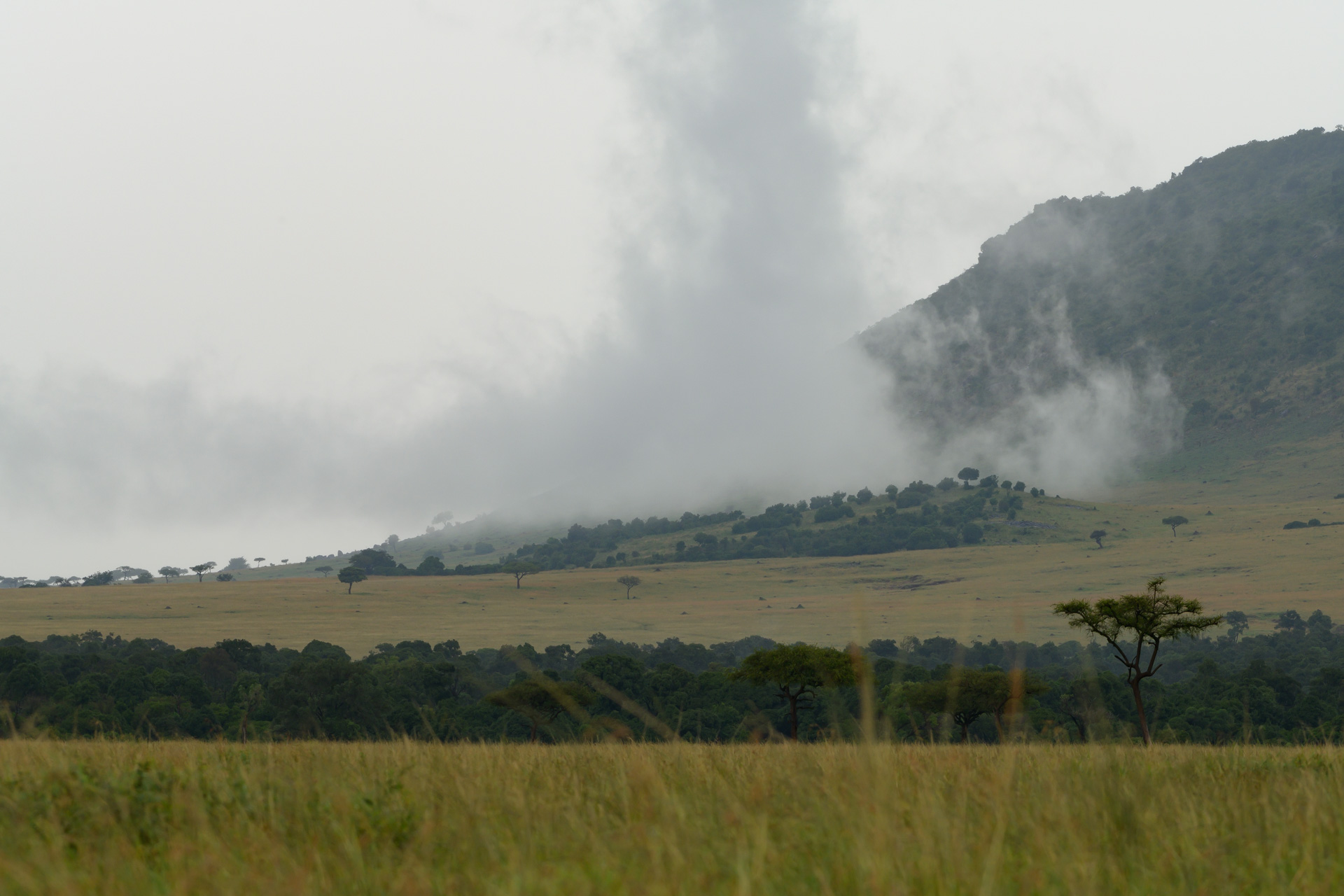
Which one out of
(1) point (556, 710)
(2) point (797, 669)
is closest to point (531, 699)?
(1) point (556, 710)

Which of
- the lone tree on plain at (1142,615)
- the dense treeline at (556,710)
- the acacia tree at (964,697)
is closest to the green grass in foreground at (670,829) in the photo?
the dense treeline at (556,710)

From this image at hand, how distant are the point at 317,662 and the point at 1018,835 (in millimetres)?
76144

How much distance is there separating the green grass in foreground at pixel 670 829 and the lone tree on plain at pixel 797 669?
192 ft

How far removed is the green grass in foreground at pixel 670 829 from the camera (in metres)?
5.15

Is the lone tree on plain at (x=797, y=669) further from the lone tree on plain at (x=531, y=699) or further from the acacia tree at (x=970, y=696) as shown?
the lone tree on plain at (x=531, y=699)

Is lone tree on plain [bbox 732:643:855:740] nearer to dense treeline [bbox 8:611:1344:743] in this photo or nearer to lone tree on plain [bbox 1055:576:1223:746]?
dense treeline [bbox 8:611:1344:743]

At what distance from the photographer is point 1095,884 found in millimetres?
5078

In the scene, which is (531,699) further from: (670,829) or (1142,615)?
(670,829)

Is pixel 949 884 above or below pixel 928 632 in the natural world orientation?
above

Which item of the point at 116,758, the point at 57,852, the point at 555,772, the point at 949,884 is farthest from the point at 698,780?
the point at 116,758

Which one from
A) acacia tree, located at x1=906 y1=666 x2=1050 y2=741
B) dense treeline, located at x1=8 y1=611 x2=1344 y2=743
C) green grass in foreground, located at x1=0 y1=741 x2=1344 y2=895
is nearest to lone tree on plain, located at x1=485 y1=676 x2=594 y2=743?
dense treeline, located at x1=8 y1=611 x2=1344 y2=743

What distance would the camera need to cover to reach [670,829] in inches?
230

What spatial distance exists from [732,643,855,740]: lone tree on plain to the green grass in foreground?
58654mm

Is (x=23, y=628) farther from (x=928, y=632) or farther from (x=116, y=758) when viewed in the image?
(x=116, y=758)
